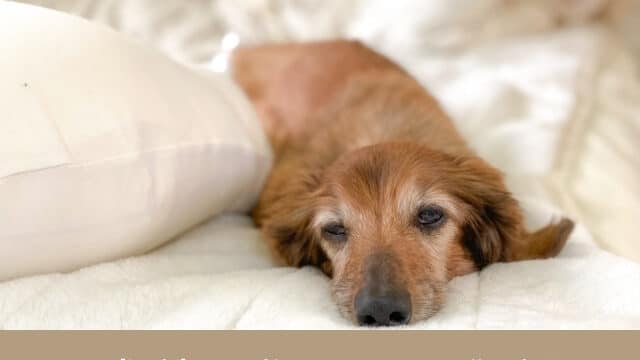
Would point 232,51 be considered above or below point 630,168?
above

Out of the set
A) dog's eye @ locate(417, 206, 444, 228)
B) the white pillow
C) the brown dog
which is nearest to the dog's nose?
the brown dog

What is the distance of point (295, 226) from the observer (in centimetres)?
160

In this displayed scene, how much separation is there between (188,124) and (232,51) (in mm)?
862

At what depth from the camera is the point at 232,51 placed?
2.33 m

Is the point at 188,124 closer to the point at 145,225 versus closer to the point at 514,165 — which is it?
the point at 145,225

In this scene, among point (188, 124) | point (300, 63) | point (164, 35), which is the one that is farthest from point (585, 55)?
point (188, 124)

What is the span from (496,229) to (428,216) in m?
0.13

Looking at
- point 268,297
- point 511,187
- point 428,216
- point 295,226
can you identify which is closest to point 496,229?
point 428,216

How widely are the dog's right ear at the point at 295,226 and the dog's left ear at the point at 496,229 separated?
0.25m

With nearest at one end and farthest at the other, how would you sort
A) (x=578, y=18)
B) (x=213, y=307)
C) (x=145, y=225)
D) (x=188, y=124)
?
(x=213, y=307) → (x=145, y=225) → (x=188, y=124) → (x=578, y=18)

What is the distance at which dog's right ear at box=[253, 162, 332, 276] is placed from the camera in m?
1.57

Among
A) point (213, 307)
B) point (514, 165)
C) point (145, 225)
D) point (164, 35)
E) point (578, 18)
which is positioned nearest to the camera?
point (213, 307)
